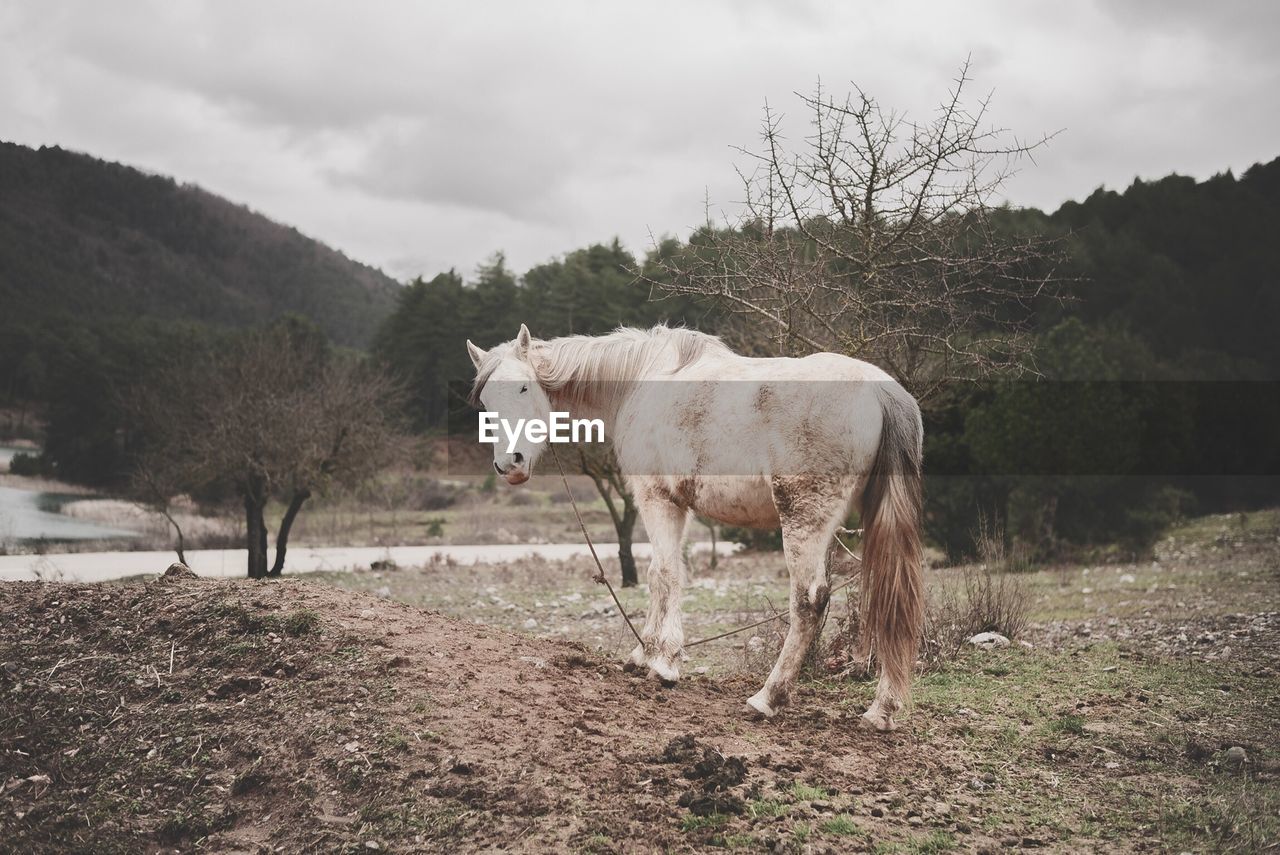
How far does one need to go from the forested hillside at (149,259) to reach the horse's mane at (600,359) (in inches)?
1017

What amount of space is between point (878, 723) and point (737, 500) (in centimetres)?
186

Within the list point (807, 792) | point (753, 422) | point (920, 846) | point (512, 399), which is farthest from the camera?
point (512, 399)

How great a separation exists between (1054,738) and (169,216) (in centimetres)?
10694

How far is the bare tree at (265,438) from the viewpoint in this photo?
20688mm

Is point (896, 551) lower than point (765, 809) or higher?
higher

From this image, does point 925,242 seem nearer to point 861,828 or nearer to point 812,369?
point 812,369

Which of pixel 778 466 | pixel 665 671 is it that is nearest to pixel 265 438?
pixel 665 671

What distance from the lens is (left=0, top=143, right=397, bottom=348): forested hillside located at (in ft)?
154

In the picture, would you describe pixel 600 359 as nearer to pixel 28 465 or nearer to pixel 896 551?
pixel 896 551

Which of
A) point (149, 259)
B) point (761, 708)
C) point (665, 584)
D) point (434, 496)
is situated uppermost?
point (149, 259)

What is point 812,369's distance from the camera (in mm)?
5973

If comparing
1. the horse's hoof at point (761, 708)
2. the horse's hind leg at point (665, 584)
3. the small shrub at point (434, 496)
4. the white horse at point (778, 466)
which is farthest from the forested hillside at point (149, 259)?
the horse's hoof at point (761, 708)

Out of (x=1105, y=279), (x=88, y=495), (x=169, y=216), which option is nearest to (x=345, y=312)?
(x=169, y=216)

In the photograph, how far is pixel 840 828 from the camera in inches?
168
